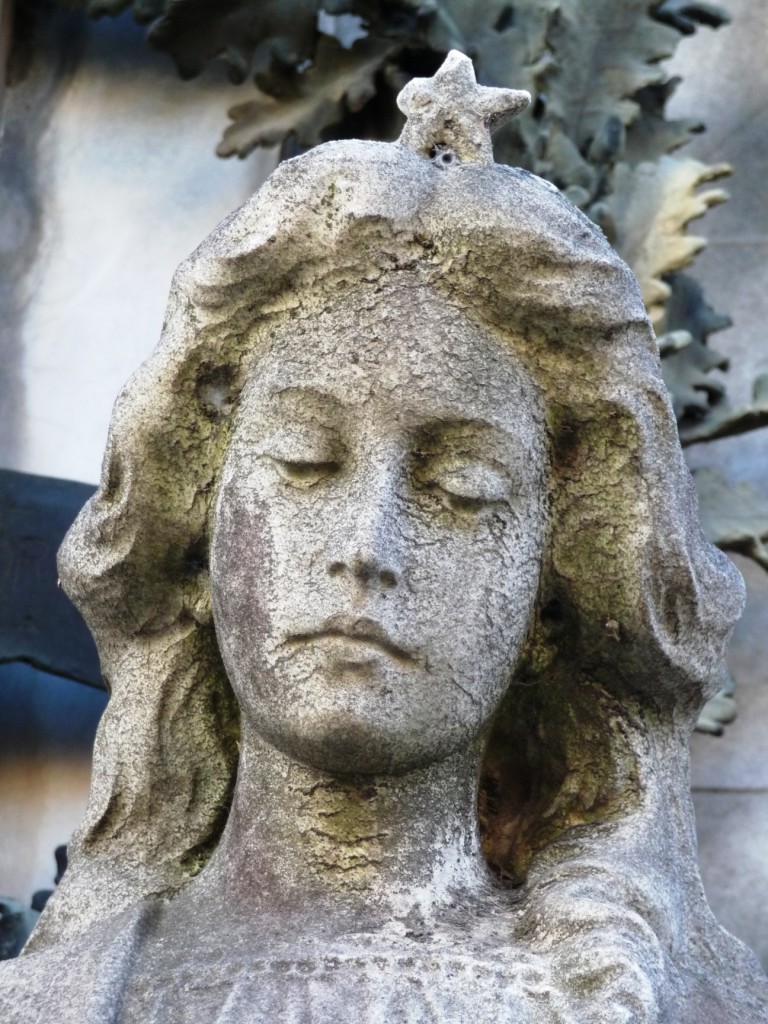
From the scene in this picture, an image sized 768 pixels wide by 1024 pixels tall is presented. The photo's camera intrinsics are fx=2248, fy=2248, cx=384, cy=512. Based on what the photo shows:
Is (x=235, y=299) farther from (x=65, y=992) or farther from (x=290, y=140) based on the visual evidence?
(x=290, y=140)

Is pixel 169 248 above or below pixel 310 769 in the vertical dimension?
below

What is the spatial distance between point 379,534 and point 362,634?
0.12 metres

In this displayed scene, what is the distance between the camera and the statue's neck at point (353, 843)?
8.92ft

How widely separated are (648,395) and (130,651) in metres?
0.77

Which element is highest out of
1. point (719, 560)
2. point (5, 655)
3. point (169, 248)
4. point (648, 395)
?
point (648, 395)

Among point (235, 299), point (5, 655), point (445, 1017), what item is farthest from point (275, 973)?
point (5, 655)

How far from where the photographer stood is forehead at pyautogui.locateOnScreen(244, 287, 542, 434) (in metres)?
2.72

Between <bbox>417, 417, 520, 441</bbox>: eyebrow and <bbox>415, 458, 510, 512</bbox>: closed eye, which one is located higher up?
<bbox>417, 417, 520, 441</bbox>: eyebrow

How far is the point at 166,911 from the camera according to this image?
9.21 feet

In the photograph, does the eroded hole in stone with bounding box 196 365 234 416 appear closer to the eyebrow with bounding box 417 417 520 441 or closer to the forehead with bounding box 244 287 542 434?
the forehead with bounding box 244 287 542 434

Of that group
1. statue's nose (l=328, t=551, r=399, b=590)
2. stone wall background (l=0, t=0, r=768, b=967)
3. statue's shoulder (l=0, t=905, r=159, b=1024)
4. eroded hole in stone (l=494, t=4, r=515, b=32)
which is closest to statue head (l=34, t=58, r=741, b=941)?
statue's nose (l=328, t=551, r=399, b=590)

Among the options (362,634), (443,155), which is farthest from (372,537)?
(443,155)

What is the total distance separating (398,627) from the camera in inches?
103

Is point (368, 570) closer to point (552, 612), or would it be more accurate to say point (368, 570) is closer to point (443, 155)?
point (552, 612)
